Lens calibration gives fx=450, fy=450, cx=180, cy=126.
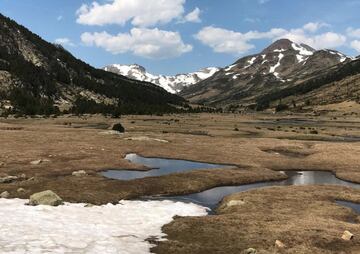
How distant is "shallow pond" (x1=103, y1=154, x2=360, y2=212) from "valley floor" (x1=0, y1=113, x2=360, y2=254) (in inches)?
58.3

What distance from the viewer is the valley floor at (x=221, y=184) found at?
2703 centimetres

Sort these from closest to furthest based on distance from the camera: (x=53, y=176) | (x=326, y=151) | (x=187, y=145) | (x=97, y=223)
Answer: (x=97, y=223) < (x=53, y=176) < (x=326, y=151) < (x=187, y=145)

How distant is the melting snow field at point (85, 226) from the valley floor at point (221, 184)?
1.62 metres

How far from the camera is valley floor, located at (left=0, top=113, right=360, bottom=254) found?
27031 mm

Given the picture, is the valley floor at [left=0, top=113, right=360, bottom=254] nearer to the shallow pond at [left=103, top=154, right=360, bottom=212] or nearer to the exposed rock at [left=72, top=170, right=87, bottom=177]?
the exposed rock at [left=72, top=170, right=87, bottom=177]

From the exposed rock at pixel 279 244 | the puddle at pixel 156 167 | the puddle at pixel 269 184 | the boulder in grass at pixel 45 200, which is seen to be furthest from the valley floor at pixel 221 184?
the boulder in grass at pixel 45 200

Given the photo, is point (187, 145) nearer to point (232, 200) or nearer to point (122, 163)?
point (122, 163)

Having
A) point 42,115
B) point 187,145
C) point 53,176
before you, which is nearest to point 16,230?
point 53,176

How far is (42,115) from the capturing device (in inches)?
7446

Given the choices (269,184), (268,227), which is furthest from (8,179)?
(269,184)

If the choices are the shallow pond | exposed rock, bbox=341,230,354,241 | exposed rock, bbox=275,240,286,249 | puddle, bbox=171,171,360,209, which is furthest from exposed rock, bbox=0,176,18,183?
exposed rock, bbox=341,230,354,241

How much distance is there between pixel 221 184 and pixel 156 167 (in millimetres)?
12908

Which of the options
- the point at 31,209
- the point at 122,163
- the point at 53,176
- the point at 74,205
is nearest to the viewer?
the point at 31,209

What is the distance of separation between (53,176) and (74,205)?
44.9 ft
